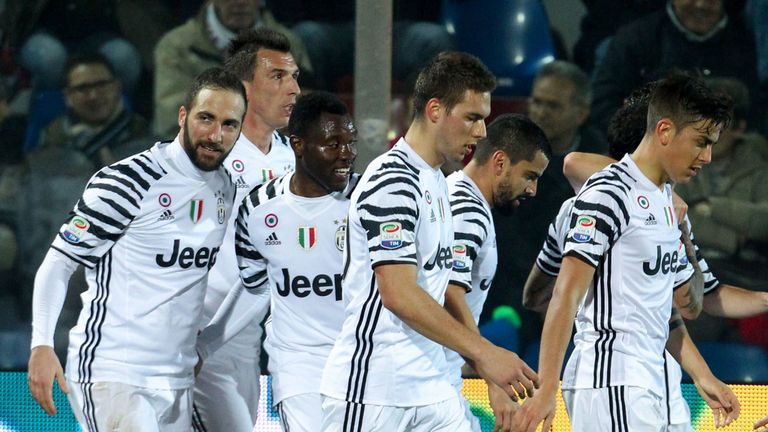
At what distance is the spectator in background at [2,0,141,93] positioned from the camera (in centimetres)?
640

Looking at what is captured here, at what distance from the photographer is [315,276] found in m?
3.77

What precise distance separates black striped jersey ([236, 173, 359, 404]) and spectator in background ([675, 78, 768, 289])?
2840mm

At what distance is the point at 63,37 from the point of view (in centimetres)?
641

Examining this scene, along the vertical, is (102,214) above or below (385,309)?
above

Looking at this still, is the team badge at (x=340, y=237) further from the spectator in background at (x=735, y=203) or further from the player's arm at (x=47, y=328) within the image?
the spectator in background at (x=735, y=203)

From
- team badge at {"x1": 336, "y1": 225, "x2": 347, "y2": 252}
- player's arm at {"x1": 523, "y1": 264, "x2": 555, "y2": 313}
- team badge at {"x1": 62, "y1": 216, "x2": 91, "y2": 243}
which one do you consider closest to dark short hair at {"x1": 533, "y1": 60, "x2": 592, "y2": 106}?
player's arm at {"x1": 523, "y1": 264, "x2": 555, "y2": 313}

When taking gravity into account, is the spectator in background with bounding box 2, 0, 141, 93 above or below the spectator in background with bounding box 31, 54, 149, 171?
above

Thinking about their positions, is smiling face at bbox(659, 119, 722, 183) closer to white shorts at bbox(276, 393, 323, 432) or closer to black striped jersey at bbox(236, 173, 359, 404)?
black striped jersey at bbox(236, 173, 359, 404)

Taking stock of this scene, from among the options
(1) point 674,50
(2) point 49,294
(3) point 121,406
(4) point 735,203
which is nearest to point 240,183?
(2) point 49,294

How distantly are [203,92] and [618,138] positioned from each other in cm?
145

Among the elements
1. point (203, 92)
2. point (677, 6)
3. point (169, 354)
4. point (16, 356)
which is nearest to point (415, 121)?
point (203, 92)

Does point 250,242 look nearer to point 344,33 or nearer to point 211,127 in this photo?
point 211,127

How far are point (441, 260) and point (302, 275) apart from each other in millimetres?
663

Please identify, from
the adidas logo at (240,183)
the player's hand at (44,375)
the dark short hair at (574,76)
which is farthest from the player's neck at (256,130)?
the dark short hair at (574,76)
